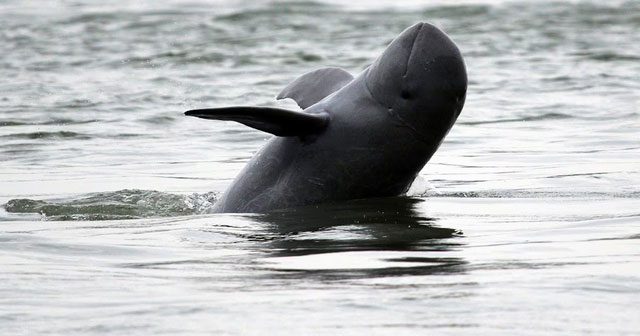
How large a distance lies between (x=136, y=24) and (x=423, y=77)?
64.6 feet

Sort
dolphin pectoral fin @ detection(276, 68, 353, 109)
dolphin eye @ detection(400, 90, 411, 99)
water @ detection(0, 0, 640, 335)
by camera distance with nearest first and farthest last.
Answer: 1. water @ detection(0, 0, 640, 335)
2. dolphin eye @ detection(400, 90, 411, 99)
3. dolphin pectoral fin @ detection(276, 68, 353, 109)

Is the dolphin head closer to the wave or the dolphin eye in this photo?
the dolphin eye

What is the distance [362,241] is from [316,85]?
2372 mm

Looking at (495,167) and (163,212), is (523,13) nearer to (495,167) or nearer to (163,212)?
(495,167)

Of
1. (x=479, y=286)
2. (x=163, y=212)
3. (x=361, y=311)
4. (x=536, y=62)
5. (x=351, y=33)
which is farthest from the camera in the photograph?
(x=351, y=33)

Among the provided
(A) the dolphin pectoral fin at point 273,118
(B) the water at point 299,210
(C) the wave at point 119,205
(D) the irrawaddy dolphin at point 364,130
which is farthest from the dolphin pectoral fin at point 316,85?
(C) the wave at point 119,205

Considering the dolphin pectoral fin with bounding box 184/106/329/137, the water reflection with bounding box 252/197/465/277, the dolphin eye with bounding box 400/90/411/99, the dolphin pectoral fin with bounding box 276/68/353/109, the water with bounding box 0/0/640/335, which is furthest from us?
the dolphin pectoral fin with bounding box 276/68/353/109

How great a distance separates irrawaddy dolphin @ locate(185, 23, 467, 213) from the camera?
8.95 meters

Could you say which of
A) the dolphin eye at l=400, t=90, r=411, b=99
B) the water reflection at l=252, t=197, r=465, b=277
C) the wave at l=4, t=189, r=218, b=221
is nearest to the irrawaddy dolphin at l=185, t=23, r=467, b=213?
the dolphin eye at l=400, t=90, r=411, b=99

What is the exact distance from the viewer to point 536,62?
21.5 m

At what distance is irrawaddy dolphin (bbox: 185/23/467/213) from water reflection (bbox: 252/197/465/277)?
172 mm

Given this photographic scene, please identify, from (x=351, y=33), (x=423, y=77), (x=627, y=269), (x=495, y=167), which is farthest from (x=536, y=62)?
(x=627, y=269)

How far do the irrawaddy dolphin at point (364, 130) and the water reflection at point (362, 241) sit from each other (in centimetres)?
17

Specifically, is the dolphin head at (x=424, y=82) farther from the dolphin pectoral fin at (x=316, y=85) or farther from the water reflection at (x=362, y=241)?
the dolphin pectoral fin at (x=316, y=85)
